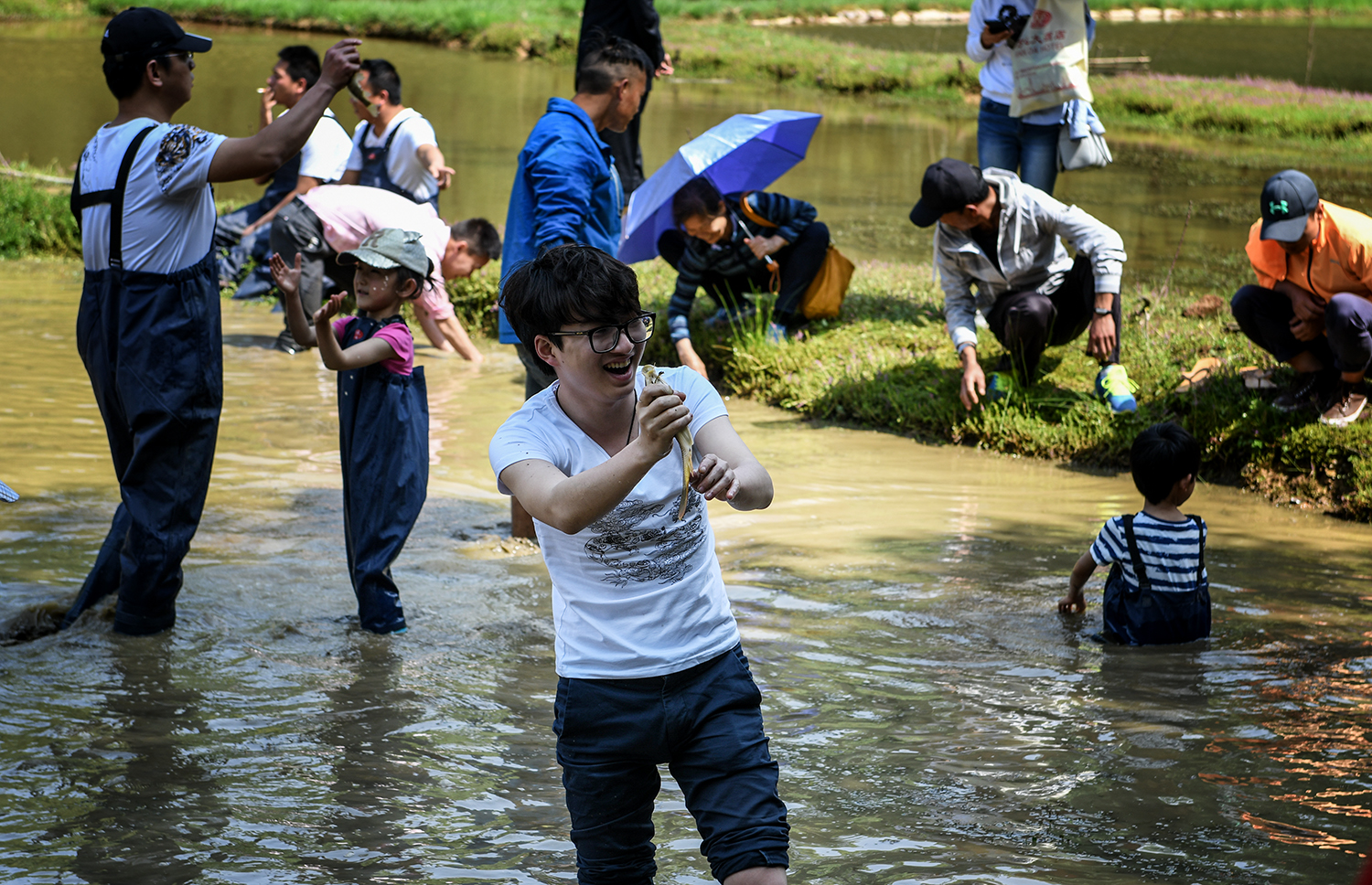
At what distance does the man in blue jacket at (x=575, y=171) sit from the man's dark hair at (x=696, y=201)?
2076 millimetres

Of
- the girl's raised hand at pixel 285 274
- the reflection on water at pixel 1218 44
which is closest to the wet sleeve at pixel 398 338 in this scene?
the girl's raised hand at pixel 285 274

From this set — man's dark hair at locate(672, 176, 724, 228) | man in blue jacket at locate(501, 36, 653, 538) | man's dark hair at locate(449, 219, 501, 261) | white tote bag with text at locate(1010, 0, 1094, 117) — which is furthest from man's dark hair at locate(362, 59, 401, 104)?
white tote bag with text at locate(1010, 0, 1094, 117)

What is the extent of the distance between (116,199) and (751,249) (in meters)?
4.34

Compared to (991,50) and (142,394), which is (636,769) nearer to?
(142,394)

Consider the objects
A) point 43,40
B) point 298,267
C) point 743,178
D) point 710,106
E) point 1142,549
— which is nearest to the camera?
point 298,267

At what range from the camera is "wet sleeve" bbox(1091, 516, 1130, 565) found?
4.50 meters

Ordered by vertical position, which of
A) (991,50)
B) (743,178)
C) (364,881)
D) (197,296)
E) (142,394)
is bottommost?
(364,881)

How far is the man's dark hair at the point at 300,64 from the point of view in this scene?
8195mm

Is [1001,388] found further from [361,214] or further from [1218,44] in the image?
[1218,44]

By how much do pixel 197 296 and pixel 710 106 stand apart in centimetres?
1843

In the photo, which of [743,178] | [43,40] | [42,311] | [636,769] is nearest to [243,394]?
[42,311]

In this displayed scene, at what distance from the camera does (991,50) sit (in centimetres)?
772

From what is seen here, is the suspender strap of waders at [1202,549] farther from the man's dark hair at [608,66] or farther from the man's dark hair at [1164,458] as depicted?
the man's dark hair at [608,66]

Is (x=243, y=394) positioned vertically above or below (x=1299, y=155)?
below
